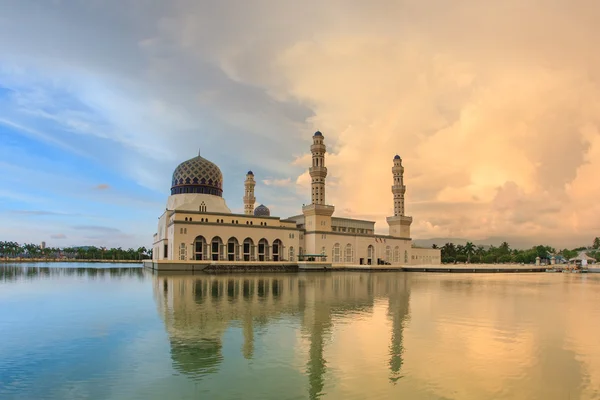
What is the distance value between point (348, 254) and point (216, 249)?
23.0m

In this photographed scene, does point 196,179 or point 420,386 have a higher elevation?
point 196,179

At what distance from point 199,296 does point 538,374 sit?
60.3ft

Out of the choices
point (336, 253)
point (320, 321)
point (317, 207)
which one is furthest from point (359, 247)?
point (320, 321)

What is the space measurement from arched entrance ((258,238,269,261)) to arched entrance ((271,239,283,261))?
112cm

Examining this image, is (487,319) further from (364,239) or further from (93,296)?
(364,239)

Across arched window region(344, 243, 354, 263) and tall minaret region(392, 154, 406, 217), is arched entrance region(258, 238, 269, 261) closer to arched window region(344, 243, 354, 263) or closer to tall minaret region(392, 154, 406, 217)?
arched window region(344, 243, 354, 263)

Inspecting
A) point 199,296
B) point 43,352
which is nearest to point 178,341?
point 43,352

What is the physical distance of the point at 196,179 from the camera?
66.6m

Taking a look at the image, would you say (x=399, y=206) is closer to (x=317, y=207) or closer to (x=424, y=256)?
(x=424, y=256)

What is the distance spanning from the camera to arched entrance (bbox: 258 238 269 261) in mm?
64812

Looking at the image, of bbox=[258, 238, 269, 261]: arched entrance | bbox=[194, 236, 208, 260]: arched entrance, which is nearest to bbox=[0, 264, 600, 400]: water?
bbox=[194, 236, 208, 260]: arched entrance

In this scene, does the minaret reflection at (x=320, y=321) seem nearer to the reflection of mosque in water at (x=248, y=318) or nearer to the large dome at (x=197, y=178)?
the reflection of mosque in water at (x=248, y=318)

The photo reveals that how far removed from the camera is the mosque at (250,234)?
190ft

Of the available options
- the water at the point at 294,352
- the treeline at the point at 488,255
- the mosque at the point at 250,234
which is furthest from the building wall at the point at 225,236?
the treeline at the point at 488,255
